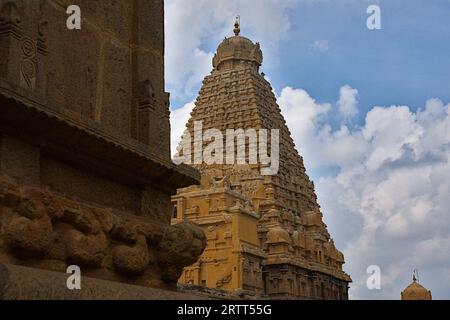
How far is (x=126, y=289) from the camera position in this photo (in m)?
4.77

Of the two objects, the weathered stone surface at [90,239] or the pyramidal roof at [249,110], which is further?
the pyramidal roof at [249,110]

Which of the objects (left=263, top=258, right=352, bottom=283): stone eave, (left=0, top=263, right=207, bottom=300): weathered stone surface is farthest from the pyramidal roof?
(left=0, top=263, right=207, bottom=300): weathered stone surface

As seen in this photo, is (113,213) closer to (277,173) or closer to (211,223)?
(211,223)

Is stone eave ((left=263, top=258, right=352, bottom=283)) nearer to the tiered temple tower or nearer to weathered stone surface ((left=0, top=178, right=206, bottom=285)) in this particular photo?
the tiered temple tower

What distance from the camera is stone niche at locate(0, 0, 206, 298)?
172 inches

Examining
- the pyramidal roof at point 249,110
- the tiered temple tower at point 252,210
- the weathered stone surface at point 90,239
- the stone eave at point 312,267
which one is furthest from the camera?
the pyramidal roof at point 249,110

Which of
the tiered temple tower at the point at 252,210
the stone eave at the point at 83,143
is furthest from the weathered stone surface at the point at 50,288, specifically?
the tiered temple tower at the point at 252,210

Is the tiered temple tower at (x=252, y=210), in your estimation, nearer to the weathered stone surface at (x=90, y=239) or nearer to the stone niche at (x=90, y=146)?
the stone niche at (x=90, y=146)

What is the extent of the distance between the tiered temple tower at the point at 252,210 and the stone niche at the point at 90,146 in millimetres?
32018

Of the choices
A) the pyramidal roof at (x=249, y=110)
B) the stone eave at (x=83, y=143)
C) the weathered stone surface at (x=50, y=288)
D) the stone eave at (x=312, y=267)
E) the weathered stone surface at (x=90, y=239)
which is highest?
the pyramidal roof at (x=249, y=110)

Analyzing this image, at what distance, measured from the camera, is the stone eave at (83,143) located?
430cm

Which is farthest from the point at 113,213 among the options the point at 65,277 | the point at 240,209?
the point at 240,209
